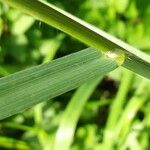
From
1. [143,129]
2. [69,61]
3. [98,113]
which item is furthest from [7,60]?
[69,61]

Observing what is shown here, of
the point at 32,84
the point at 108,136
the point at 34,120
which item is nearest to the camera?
the point at 32,84

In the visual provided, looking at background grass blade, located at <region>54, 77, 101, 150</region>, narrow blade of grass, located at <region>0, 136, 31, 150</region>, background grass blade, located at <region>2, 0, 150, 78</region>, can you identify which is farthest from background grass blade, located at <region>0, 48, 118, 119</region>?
narrow blade of grass, located at <region>0, 136, 31, 150</region>

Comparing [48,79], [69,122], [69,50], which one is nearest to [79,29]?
[48,79]

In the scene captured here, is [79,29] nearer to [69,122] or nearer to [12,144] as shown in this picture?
[69,122]

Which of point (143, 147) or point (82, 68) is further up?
point (143, 147)

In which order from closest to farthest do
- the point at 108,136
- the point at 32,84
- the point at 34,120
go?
the point at 32,84, the point at 108,136, the point at 34,120

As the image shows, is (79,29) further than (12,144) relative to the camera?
No

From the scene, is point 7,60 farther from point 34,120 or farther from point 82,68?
point 82,68

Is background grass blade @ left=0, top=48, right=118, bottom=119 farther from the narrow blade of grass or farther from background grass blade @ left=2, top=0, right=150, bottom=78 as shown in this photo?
the narrow blade of grass
